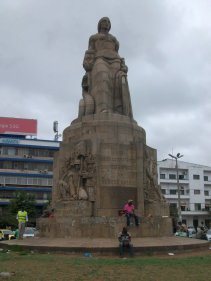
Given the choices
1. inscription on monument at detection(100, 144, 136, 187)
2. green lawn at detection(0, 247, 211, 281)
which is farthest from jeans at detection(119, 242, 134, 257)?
inscription on monument at detection(100, 144, 136, 187)

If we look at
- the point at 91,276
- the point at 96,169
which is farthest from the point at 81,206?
the point at 91,276

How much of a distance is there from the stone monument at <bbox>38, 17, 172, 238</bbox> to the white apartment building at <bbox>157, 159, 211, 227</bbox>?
2196 inches

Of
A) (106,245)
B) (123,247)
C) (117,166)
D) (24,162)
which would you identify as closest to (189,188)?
(24,162)

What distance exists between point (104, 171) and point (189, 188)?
61.3 metres

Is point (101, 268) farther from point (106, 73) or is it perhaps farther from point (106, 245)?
point (106, 73)

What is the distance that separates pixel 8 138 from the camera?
204 ft

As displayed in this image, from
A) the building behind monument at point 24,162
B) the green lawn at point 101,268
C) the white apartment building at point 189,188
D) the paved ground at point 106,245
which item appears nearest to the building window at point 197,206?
the white apartment building at point 189,188

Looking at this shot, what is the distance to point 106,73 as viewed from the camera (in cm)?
1895

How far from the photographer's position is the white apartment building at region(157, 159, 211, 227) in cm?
7306

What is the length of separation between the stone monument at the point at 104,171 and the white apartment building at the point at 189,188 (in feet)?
183

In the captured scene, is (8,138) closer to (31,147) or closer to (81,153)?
(31,147)

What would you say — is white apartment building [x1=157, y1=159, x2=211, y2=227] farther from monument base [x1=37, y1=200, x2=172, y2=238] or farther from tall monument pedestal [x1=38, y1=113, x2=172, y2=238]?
monument base [x1=37, y1=200, x2=172, y2=238]

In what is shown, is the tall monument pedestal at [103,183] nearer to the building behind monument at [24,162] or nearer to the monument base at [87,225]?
the monument base at [87,225]

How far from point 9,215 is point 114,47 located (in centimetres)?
3329
